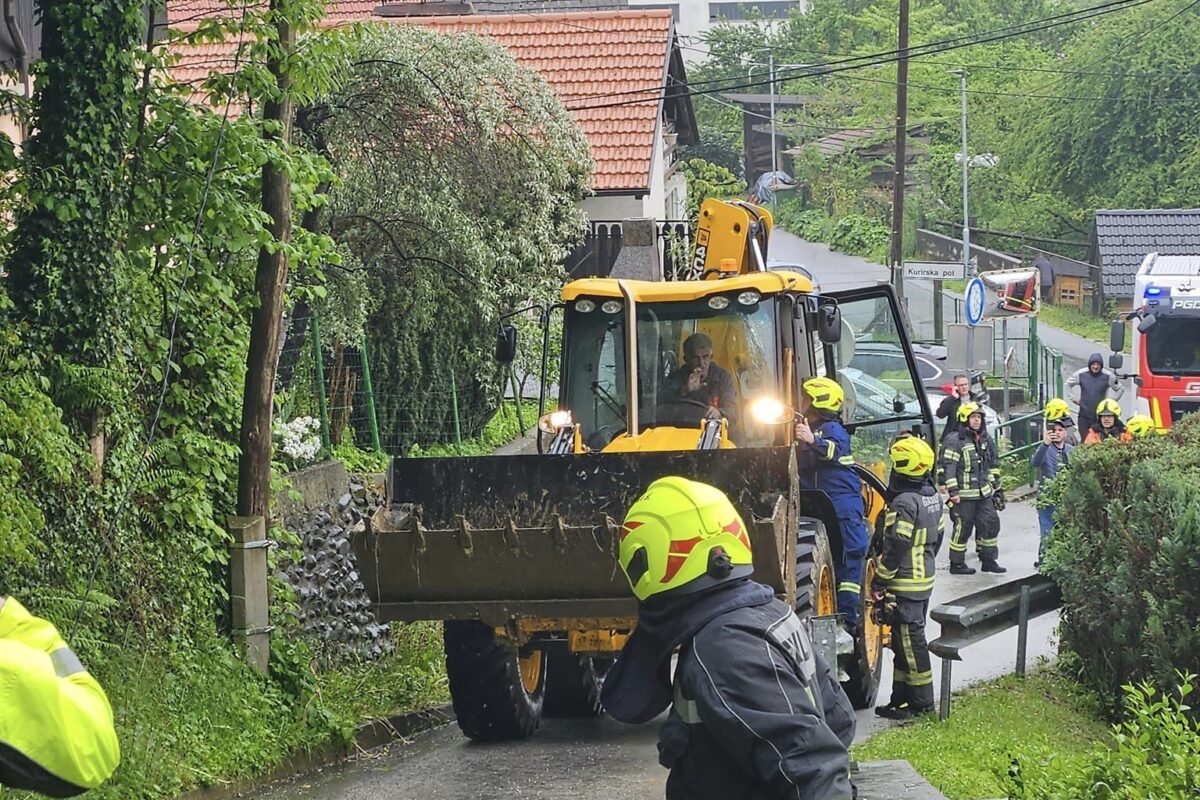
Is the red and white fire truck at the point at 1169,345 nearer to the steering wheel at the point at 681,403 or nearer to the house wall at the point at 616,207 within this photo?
the house wall at the point at 616,207

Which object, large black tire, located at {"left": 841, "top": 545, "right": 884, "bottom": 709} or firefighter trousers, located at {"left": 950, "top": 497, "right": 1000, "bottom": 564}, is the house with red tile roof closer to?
firefighter trousers, located at {"left": 950, "top": 497, "right": 1000, "bottom": 564}

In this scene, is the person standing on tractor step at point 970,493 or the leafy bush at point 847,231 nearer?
the person standing on tractor step at point 970,493

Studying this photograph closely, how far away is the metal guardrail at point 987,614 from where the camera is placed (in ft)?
32.3

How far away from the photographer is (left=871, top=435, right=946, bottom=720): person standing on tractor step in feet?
33.1

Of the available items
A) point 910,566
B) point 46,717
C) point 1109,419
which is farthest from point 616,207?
point 46,717

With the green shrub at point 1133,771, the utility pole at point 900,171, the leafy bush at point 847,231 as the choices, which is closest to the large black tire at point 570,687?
the green shrub at point 1133,771

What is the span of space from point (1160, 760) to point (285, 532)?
665 centimetres

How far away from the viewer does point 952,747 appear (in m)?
8.85

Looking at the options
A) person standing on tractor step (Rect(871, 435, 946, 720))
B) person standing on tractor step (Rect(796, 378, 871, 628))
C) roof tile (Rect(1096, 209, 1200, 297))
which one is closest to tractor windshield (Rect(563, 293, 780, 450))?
person standing on tractor step (Rect(796, 378, 871, 628))

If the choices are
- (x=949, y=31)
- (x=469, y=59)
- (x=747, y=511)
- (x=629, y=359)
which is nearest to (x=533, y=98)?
(x=469, y=59)

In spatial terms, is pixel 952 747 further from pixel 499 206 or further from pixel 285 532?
pixel 499 206

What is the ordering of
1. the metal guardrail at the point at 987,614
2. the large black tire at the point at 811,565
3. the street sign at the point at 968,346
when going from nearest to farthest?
the large black tire at the point at 811,565, the metal guardrail at the point at 987,614, the street sign at the point at 968,346

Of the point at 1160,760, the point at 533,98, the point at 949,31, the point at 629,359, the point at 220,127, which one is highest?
the point at 949,31

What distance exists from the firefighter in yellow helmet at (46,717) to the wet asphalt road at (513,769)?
232 inches
